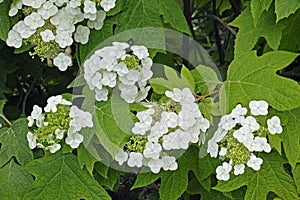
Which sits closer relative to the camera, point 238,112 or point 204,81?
point 238,112

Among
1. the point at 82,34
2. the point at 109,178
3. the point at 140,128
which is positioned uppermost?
the point at 82,34

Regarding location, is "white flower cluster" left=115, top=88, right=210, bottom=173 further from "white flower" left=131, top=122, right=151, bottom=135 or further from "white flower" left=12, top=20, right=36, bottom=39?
"white flower" left=12, top=20, right=36, bottom=39

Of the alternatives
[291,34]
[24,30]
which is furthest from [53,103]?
[291,34]

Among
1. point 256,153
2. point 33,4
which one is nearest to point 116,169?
point 256,153

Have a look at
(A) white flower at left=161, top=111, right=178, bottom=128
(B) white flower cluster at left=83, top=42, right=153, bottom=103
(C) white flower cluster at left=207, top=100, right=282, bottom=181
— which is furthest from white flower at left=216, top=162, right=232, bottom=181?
(B) white flower cluster at left=83, top=42, right=153, bottom=103

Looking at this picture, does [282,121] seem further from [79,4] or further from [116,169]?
[79,4]

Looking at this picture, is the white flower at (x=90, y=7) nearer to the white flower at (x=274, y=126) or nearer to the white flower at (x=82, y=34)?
the white flower at (x=82, y=34)

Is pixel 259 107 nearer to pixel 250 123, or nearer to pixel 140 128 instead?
pixel 250 123
